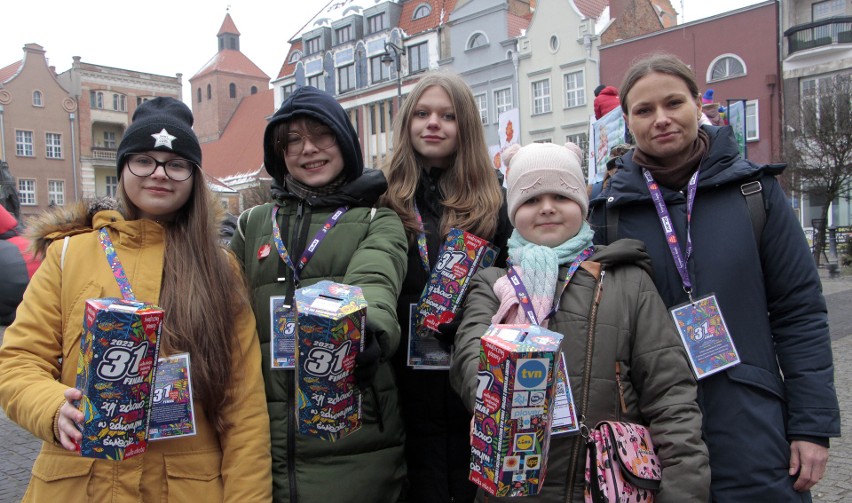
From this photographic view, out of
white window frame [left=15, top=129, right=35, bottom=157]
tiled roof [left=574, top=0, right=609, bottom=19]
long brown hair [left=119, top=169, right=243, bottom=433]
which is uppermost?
tiled roof [left=574, top=0, right=609, bottom=19]

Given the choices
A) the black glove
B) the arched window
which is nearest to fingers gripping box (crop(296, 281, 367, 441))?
the black glove

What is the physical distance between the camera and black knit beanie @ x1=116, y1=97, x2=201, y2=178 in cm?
222

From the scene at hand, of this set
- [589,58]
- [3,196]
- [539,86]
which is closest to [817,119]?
[589,58]

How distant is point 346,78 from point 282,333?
125ft

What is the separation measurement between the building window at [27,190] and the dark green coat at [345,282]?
163 feet

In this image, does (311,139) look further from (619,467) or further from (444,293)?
(619,467)

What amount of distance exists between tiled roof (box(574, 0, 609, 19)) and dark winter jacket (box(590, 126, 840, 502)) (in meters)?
27.8

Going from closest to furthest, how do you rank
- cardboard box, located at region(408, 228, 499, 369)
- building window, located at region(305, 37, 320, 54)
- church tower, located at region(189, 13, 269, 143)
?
cardboard box, located at region(408, 228, 499, 369) → building window, located at region(305, 37, 320, 54) → church tower, located at region(189, 13, 269, 143)

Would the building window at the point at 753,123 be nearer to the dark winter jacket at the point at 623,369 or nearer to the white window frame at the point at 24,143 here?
the dark winter jacket at the point at 623,369

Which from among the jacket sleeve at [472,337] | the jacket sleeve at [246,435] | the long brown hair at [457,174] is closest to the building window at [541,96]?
the long brown hair at [457,174]

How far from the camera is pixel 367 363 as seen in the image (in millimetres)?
1862

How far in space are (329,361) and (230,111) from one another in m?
61.6

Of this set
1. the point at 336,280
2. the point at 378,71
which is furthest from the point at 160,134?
the point at 378,71

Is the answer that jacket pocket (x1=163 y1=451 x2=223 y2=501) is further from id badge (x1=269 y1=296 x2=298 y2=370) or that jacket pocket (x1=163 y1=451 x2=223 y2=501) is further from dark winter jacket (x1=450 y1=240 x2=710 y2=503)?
dark winter jacket (x1=450 y1=240 x2=710 y2=503)
